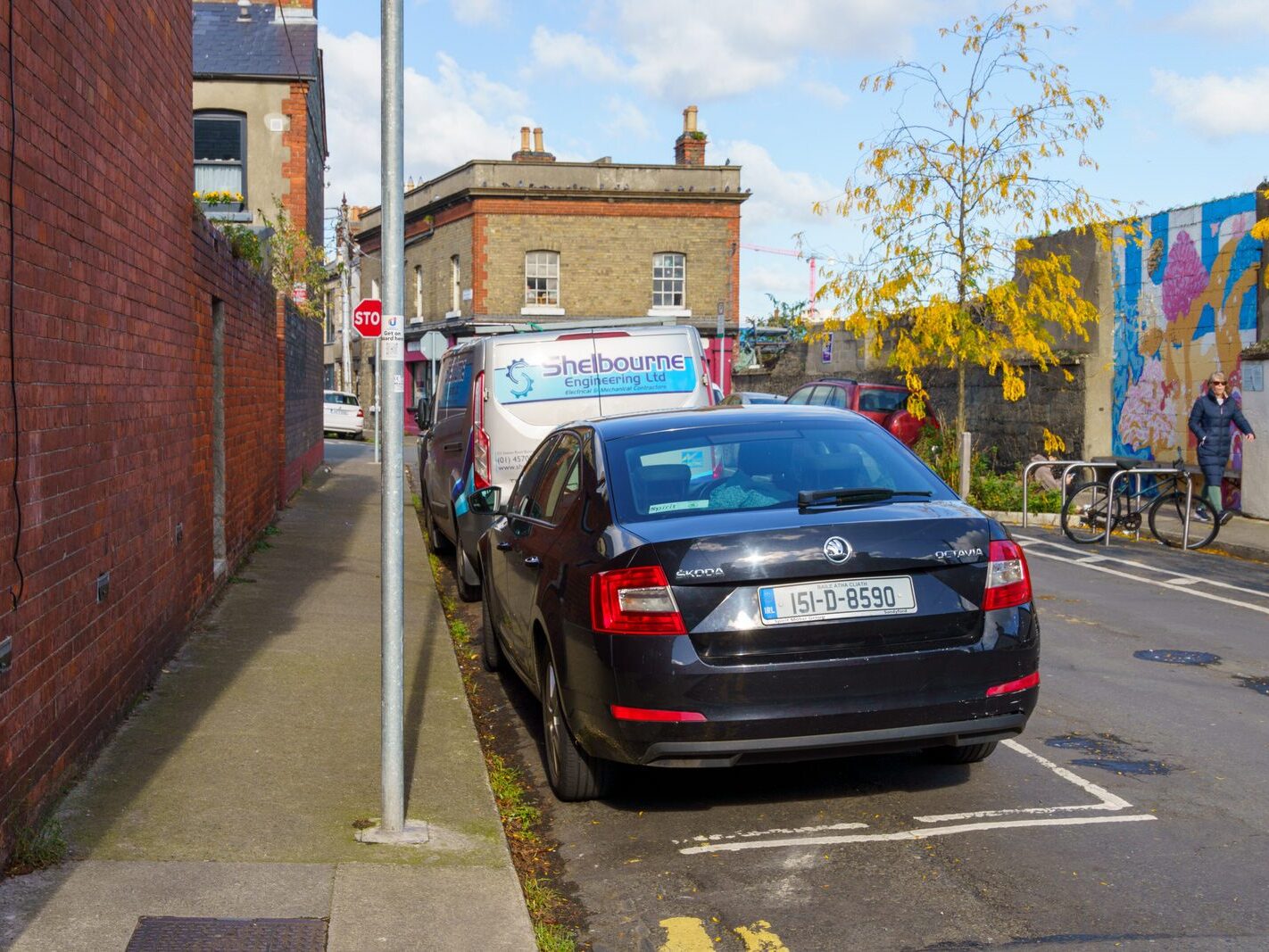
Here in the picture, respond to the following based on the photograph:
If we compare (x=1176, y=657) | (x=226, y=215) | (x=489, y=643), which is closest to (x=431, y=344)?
(x=226, y=215)

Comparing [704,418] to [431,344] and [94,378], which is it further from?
[431,344]

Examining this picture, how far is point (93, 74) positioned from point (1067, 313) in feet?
A: 54.7

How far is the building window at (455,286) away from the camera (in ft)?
146

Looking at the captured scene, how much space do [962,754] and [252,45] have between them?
2515cm

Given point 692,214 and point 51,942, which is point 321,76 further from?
point 51,942

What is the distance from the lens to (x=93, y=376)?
5.90 meters

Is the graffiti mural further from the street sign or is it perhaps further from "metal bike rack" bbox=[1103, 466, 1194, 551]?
the street sign

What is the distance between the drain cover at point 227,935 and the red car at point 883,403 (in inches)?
720

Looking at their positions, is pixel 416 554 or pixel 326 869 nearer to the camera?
pixel 326 869

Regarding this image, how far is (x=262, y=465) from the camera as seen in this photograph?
14164 millimetres

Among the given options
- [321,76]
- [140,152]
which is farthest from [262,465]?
[321,76]

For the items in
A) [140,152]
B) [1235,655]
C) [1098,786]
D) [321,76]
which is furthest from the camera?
[321,76]

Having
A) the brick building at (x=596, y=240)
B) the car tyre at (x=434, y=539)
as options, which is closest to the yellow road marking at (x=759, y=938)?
the car tyre at (x=434, y=539)

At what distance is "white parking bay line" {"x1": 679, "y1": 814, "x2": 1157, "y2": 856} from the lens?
204 inches
